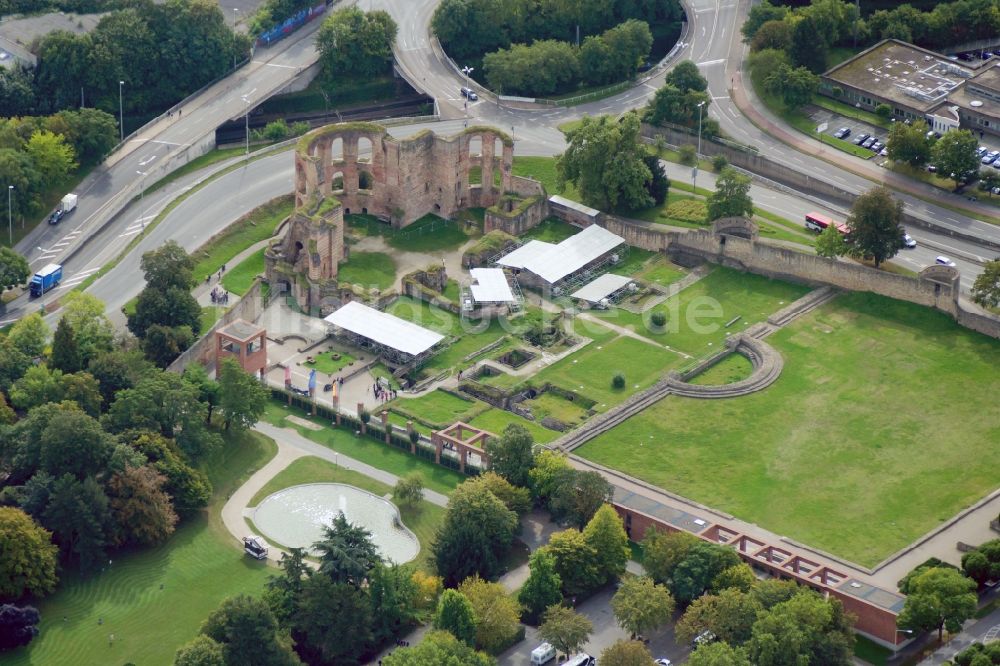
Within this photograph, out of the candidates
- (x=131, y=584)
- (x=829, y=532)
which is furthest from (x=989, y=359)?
(x=131, y=584)

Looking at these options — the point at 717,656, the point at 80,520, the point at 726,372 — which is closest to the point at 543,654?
the point at 717,656

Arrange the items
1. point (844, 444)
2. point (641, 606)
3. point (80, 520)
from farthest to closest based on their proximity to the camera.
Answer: point (844, 444)
point (80, 520)
point (641, 606)

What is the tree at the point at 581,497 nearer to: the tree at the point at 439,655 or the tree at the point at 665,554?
the tree at the point at 665,554

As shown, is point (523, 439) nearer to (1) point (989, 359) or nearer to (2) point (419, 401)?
(2) point (419, 401)

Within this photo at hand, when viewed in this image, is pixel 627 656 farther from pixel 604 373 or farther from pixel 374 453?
pixel 604 373

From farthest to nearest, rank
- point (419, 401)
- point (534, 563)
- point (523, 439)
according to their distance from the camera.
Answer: point (419, 401) → point (523, 439) → point (534, 563)
